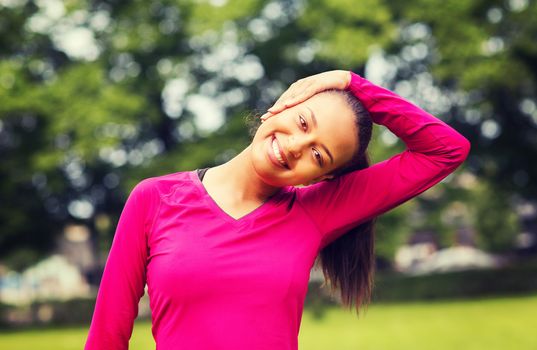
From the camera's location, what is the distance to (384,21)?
19109mm

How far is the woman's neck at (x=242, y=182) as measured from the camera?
1.95 metres

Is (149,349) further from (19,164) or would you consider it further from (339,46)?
(19,164)

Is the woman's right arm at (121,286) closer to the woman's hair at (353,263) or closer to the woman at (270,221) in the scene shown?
the woman at (270,221)

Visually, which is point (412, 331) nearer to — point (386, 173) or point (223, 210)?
point (386, 173)

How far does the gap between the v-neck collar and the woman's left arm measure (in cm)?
10

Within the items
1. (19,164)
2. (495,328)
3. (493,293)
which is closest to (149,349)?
(495,328)

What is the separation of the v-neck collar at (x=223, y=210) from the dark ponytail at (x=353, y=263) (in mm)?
298

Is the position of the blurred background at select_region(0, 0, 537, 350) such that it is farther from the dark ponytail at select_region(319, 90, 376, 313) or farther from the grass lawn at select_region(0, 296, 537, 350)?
the dark ponytail at select_region(319, 90, 376, 313)

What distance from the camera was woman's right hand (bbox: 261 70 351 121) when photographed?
196 cm

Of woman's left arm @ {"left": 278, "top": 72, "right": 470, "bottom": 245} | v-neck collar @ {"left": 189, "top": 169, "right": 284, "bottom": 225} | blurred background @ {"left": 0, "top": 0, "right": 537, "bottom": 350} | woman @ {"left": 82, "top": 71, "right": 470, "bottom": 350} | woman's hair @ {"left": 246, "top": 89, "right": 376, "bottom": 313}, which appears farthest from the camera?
blurred background @ {"left": 0, "top": 0, "right": 537, "bottom": 350}

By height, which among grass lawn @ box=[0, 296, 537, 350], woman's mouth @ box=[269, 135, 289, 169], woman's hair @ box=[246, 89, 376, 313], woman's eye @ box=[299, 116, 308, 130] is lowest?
grass lawn @ box=[0, 296, 537, 350]

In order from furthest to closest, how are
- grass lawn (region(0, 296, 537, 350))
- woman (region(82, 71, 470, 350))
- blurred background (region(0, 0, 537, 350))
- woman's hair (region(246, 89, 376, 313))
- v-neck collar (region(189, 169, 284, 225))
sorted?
blurred background (region(0, 0, 537, 350))
grass lawn (region(0, 296, 537, 350))
woman's hair (region(246, 89, 376, 313))
v-neck collar (region(189, 169, 284, 225))
woman (region(82, 71, 470, 350))

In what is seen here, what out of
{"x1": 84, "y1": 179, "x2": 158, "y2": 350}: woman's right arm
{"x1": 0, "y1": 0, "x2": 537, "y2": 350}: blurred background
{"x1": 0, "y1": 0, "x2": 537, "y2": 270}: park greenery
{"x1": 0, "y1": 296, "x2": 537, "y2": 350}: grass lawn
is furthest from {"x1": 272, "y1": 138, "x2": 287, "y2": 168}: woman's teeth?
{"x1": 0, "y1": 0, "x2": 537, "y2": 270}: park greenery

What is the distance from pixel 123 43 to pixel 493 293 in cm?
1476
